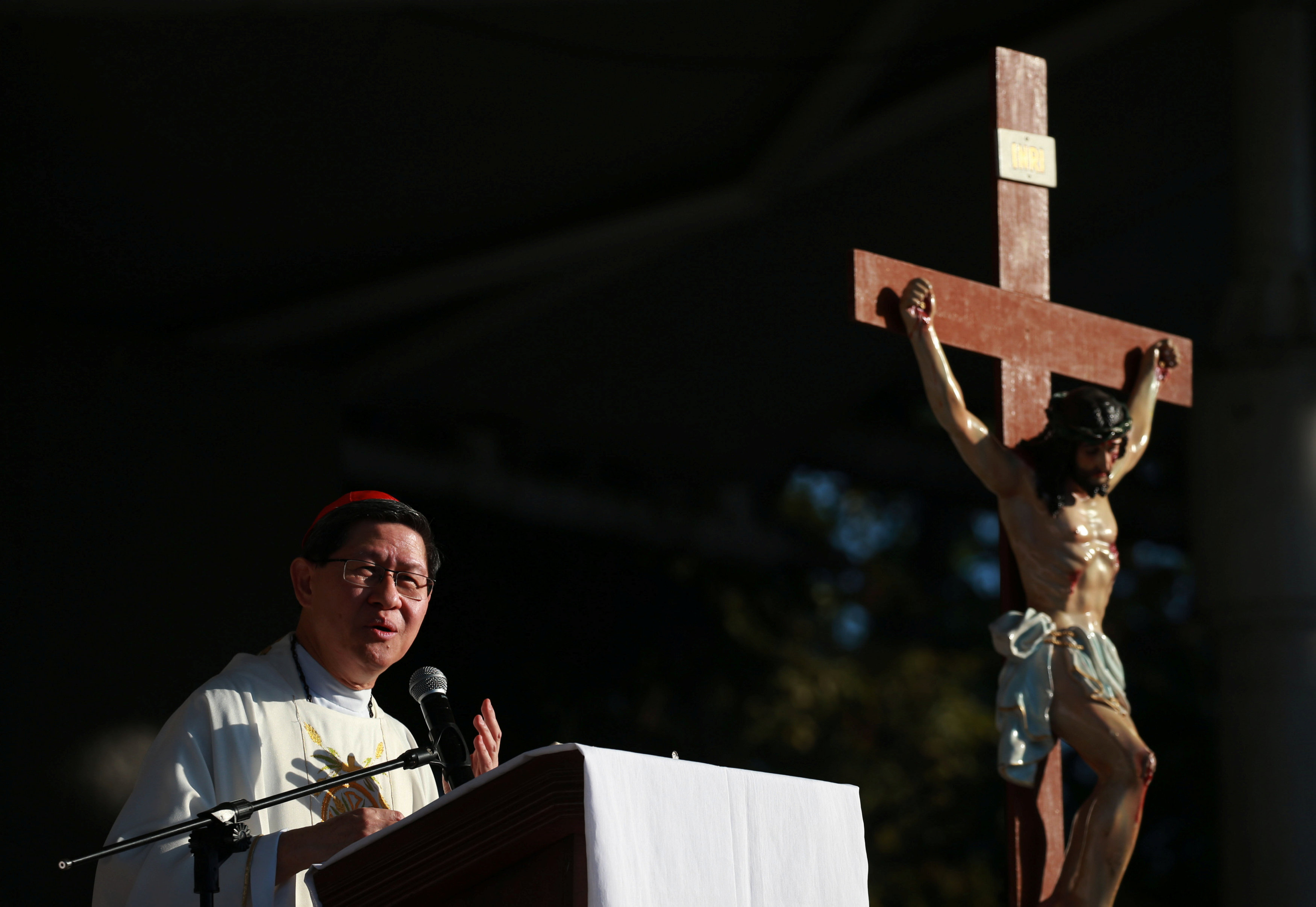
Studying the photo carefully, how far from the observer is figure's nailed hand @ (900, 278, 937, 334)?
3994 mm

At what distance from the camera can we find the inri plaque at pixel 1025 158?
4.29m

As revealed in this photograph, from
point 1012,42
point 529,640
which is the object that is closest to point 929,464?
point 529,640

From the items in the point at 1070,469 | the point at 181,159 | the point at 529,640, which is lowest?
the point at 1070,469

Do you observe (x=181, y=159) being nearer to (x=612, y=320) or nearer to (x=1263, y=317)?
(x=612, y=320)

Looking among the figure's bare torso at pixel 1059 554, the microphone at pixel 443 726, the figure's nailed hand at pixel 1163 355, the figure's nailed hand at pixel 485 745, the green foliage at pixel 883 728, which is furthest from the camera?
the green foliage at pixel 883 728

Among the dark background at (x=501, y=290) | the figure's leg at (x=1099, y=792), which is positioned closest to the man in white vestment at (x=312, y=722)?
the figure's leg at (x=1099, y=792)

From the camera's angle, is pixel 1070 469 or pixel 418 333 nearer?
pixel 1070 469

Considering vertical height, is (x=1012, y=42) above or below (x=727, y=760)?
above

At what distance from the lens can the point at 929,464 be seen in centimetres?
1296

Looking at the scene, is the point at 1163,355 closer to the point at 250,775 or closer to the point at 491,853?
the point at 250,775

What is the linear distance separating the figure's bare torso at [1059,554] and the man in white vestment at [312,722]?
61.5 inches

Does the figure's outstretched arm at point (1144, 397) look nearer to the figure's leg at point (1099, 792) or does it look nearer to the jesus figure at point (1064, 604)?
the jesus figure at point (1064, 604)

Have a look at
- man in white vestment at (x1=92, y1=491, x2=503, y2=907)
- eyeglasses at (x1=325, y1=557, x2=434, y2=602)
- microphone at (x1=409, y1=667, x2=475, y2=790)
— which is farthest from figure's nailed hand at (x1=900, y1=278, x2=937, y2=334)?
microphone at (x1=409, y1=667, x2=475, y2=790)

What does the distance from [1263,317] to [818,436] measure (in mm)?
4205
